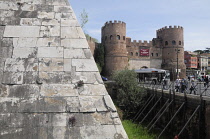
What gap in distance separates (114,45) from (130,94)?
18.7 metres

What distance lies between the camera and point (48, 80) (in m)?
2.55

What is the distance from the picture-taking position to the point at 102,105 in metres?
2.44

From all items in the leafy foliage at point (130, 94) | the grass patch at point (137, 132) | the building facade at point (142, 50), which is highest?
the building facade at point (142, 50)

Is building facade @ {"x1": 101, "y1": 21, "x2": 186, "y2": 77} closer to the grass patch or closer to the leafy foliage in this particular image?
the leafy foliage

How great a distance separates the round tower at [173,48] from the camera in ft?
126

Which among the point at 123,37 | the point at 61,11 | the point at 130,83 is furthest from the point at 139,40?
the point at 61,11

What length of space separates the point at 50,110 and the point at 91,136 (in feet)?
1.83

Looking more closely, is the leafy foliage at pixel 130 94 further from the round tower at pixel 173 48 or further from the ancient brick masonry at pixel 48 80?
the round tower at pixel 173 48

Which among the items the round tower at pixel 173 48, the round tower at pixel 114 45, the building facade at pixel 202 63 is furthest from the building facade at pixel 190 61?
the round tower at pixel 114 45

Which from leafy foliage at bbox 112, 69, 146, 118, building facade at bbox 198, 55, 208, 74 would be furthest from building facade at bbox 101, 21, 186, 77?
building facade at bbox 198, 55, 208, 74

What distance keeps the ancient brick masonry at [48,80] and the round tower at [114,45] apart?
32.0m

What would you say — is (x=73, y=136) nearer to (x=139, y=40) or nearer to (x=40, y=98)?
(x=40, y=98)

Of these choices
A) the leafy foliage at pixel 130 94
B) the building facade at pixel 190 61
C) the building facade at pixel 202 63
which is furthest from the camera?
the building facade at pixel 202 63

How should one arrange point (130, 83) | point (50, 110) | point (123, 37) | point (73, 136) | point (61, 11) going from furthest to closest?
point (123, 37) → point (130, 83) → point (61, 11) → point (50, 110) → point (73, 136)
